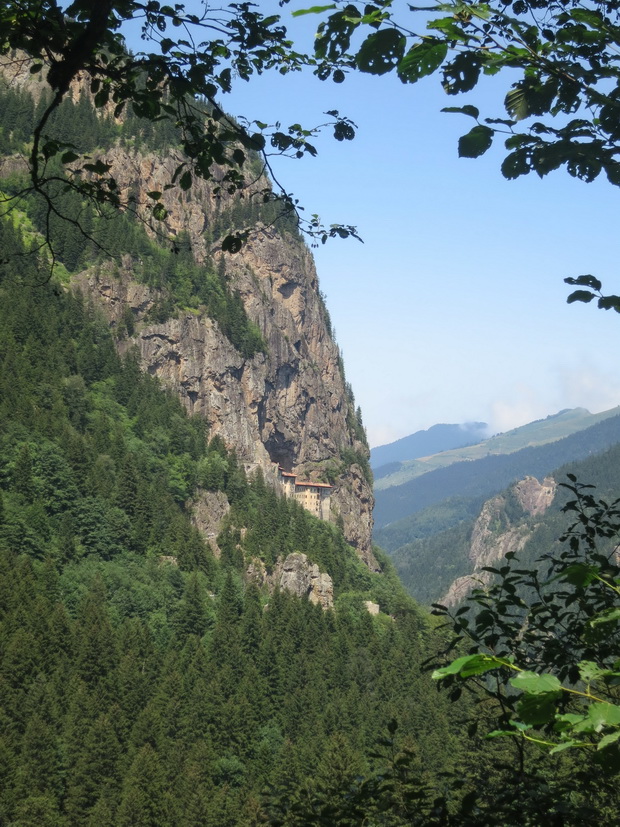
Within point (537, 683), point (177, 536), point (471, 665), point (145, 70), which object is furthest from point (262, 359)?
point (537, 683)

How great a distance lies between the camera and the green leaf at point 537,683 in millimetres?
3482

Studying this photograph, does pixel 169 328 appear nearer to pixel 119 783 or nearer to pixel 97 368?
pixel 97 368

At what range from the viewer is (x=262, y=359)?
148 m

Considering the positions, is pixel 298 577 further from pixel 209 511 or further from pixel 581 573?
pixel 581 573

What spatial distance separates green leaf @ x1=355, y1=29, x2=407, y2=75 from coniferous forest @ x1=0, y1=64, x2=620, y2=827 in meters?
3.70

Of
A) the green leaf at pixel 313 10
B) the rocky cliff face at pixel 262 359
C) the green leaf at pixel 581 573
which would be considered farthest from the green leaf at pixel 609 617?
the rocky cliff face at pixel 262 359

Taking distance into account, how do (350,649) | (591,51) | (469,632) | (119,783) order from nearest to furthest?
1. (591,51)
2. (469,632)
3. (119,783)
4. (350,649)

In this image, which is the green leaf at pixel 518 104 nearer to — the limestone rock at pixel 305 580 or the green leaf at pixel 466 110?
the green leaf at pixel 466 110

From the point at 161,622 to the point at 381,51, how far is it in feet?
282

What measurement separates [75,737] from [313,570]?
58.3 metres

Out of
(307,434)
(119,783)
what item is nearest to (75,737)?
(119,783)

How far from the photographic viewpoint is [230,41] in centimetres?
776

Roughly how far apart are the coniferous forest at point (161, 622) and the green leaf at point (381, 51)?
3704mm

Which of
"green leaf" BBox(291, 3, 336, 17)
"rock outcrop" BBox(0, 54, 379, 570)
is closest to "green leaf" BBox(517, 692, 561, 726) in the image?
"green leaf" BBox(291, 3, 336, 17)
